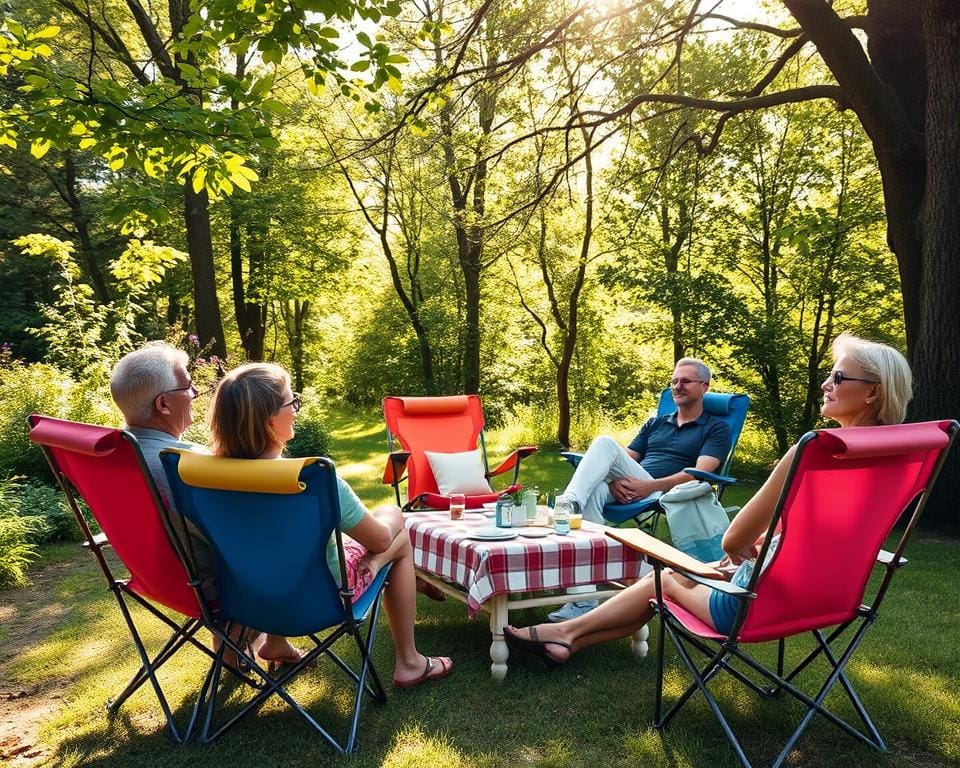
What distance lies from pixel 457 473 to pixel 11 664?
8.08 ft

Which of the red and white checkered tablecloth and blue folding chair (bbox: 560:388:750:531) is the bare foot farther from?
blue folding chair (bbox: 560:388:750:531)

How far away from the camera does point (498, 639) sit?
293cm

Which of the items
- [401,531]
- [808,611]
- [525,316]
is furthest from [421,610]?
[525,316]

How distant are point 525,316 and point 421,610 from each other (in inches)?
549

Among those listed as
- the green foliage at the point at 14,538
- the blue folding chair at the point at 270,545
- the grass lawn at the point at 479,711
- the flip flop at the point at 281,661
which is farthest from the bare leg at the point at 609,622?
the green foliage at the point at 14,538

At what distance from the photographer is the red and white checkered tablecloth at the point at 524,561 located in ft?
9.68

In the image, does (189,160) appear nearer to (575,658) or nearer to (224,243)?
(575,658)

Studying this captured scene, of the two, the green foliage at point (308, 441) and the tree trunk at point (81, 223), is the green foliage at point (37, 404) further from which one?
the tree trunk at point (81, 223)

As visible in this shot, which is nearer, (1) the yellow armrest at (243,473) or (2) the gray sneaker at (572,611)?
(1) the yellow armrest at (243,473)

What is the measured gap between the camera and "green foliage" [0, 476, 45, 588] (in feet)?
13.6

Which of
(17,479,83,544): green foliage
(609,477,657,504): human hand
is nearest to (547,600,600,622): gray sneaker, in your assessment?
(609,477,657,504): human hand

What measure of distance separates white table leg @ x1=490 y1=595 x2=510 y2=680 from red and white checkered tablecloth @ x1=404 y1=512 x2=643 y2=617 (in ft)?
0.18

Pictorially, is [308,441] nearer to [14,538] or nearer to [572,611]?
[14,538]

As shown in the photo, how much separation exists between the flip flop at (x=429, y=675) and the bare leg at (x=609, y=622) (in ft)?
1.00
